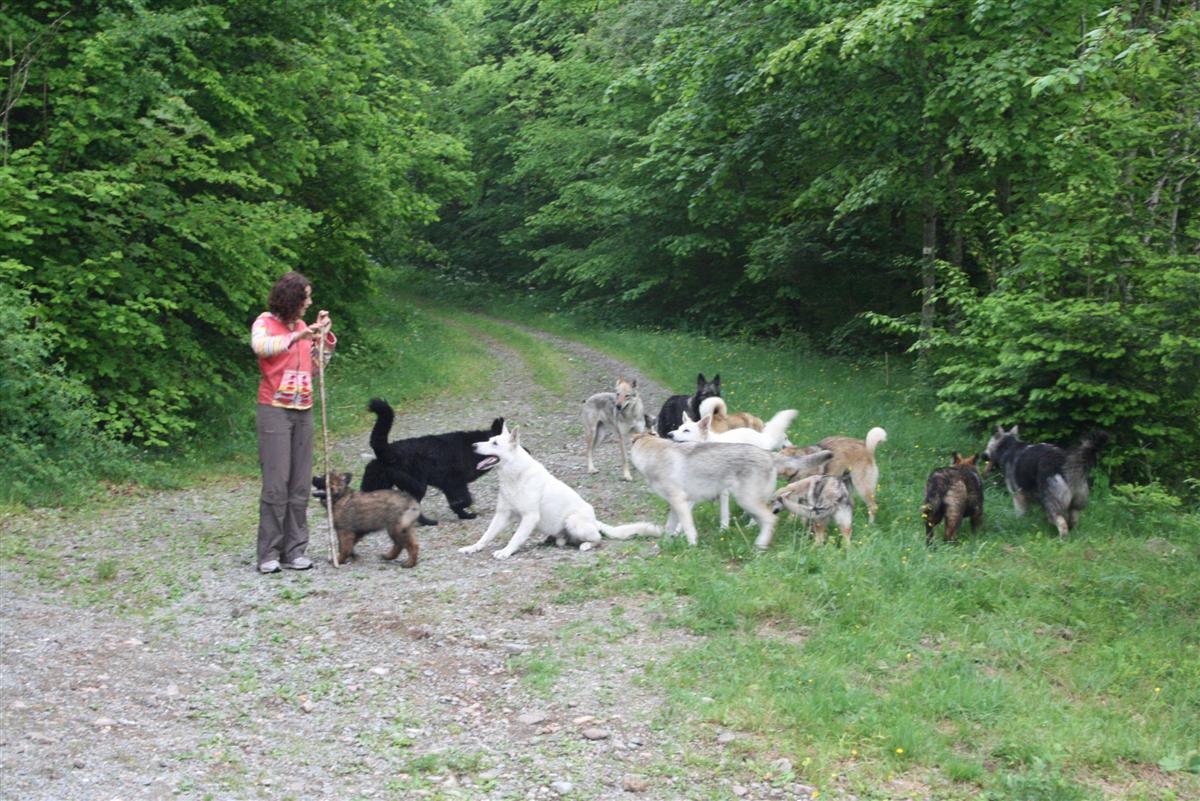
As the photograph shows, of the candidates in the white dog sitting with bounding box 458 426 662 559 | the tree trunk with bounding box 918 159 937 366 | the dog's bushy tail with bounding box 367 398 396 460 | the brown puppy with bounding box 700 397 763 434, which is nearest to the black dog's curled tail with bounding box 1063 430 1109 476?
the brown puppy with bounding box 700 397 763 434

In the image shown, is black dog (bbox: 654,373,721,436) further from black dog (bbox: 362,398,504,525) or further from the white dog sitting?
the white dog sitting

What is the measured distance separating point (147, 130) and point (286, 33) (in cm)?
415

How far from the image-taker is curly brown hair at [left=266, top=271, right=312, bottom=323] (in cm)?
857

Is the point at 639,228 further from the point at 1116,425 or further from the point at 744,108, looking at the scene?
the point at 1116,425

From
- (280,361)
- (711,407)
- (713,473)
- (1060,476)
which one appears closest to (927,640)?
(713,473)

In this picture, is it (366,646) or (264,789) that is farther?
(366,646)

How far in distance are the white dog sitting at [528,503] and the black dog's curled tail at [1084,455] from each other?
4395 millimetres

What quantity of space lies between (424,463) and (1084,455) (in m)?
6.24

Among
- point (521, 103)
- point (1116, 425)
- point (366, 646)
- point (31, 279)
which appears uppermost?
point (521, 103)

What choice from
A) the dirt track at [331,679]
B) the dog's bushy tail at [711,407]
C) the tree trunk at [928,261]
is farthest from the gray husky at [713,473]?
the tree trunk at [928,261]

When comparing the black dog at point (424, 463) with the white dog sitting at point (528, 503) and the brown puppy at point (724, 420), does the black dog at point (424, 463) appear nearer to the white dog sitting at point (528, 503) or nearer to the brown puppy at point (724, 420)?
the white dog sitting at point (528, 503)

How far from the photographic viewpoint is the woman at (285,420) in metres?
8.53

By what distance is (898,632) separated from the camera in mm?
7117

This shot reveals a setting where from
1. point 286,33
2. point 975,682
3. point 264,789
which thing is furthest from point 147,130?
point 975,682
